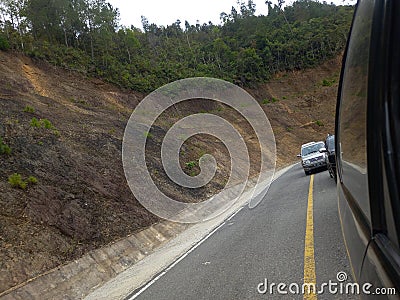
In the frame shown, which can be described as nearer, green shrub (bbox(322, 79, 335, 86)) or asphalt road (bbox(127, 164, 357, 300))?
asphalt road (bbox(127, 164, 357, 300))

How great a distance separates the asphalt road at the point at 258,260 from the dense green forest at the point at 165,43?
34.2 metres

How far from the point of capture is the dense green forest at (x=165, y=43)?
44875 mm

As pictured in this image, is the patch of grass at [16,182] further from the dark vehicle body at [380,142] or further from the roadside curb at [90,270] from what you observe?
the dark vehicle body at [380,142]

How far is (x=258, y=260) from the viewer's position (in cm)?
686

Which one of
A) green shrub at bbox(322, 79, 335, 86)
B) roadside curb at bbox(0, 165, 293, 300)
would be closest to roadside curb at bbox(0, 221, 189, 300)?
roadside curb at bbox(0, 165, 293, 300)

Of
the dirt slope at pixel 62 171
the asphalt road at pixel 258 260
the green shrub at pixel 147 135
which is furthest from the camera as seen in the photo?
the green shrub at pixel 147 135

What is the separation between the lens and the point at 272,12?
106 m

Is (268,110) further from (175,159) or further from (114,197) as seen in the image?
(114,197)

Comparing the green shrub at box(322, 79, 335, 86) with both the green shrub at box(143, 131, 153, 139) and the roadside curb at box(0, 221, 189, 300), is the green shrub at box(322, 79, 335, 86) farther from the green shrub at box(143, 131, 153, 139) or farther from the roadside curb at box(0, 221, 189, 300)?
the roadside curb at box(0, 221, 189, 300)

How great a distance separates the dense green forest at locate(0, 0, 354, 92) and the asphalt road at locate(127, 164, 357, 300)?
34.2m

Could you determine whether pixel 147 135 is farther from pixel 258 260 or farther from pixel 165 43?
pixel 165 43

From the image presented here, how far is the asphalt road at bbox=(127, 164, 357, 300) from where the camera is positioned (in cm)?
561

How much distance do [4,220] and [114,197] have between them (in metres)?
4.86

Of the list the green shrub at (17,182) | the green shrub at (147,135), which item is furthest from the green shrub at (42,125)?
the green shrub at (147,135)
